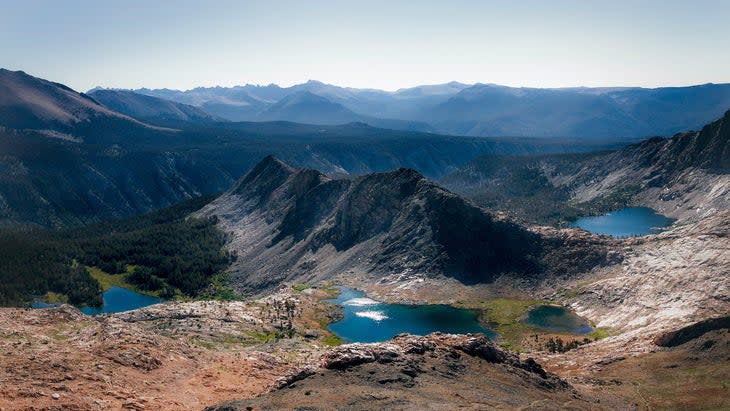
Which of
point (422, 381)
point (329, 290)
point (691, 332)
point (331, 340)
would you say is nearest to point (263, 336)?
point (331, 340)

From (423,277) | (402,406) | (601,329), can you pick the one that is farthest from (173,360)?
(423,277)

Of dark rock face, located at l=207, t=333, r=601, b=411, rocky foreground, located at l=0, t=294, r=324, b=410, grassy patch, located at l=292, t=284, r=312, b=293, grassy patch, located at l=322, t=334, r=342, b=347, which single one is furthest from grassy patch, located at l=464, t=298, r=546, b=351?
rocky foreground, located at l=0, t=294, r=324, b=410

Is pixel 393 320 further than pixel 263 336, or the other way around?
pixel 393 320

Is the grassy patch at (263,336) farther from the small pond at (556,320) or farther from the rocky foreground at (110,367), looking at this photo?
the small pond at (556,320)

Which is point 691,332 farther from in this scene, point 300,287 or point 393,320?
point 300,287

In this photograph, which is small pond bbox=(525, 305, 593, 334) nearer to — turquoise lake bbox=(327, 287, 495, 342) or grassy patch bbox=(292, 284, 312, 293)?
turquoise lake bbox=(327, 287, 495, 342)
